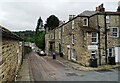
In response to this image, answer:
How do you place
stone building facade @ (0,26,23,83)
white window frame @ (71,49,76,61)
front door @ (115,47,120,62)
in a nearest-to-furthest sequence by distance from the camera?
stone building facade @ (0,26,23,83) < front door @ (115,47,120,62) < white window frame @ (71,49,76,61)

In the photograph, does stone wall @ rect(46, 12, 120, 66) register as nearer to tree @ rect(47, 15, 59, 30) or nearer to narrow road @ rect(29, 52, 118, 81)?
narrow road @ rect(29, 52, 118, 81)

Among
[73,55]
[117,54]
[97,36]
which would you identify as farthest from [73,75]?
[73,55]

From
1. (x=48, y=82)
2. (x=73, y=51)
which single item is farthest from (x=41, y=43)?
(x=48, y=82)

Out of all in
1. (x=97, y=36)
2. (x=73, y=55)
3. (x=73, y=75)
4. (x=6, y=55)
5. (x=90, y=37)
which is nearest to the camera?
(x=6, y=55)

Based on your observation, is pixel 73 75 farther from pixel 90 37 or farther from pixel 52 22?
pixel 52 22

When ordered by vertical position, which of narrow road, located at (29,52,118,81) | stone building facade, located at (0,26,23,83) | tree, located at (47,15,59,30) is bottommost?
narrow road, located at (29,52,118,81)

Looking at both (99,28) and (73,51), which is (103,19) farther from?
(73,51)

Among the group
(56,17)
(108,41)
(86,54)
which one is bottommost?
(86,54)

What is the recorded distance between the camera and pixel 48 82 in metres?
15.4

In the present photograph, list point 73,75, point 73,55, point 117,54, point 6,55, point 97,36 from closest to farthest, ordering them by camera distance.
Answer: point 6,55
point 73,75
point 97,36
point 117,54
point 73,55

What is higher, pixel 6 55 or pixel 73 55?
pixel 6 55

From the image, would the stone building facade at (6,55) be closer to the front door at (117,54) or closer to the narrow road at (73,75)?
the narrow road at (73,75)

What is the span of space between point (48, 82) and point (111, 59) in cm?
1154

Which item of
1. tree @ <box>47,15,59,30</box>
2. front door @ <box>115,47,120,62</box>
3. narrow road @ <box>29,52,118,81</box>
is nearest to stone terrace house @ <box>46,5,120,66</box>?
front door @ <box>115,47,120,62</box>
